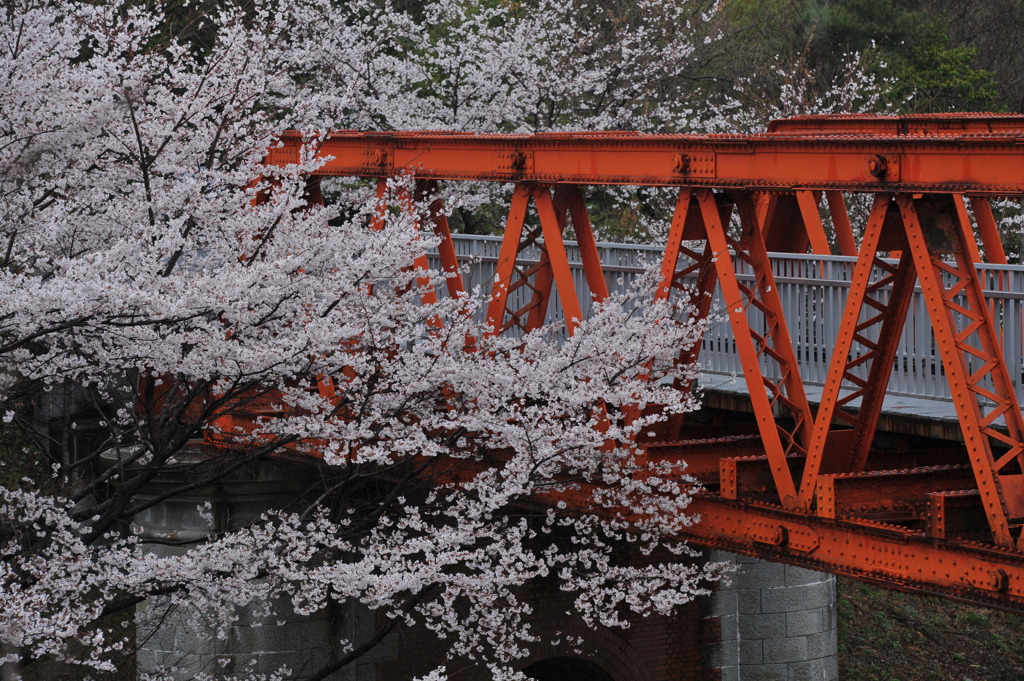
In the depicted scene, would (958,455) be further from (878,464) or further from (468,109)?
(468,109)

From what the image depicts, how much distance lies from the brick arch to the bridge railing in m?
4.53

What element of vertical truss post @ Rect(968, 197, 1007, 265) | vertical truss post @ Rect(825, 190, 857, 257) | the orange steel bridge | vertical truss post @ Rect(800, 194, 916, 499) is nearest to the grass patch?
vertical truss post @ Rect(825, 190, 857, 257)

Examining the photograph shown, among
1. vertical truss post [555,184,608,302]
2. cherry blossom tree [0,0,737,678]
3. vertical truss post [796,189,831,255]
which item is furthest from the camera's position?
vertical truss post [796,189,831,255]

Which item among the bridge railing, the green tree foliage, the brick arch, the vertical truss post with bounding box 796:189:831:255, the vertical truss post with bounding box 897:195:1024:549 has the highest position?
the green tree foliage

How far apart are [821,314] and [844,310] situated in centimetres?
322

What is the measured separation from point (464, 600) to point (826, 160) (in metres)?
9.24

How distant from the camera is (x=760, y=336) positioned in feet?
33.5

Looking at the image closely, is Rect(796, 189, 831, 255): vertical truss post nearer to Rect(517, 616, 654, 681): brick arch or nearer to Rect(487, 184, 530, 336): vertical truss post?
Rect(487, 184, 530, 336): vertical truss post

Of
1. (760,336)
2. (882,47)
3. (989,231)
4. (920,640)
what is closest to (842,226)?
(989,231)

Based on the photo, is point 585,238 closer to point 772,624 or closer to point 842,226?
point 842,226

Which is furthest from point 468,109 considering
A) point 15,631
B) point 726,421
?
point 15,631

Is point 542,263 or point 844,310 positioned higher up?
point 542,263

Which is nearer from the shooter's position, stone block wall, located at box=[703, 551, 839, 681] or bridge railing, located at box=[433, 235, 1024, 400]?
bridge railing, located at box=[433, 235, 1024, 400]

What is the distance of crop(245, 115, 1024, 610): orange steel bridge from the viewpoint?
798cm
